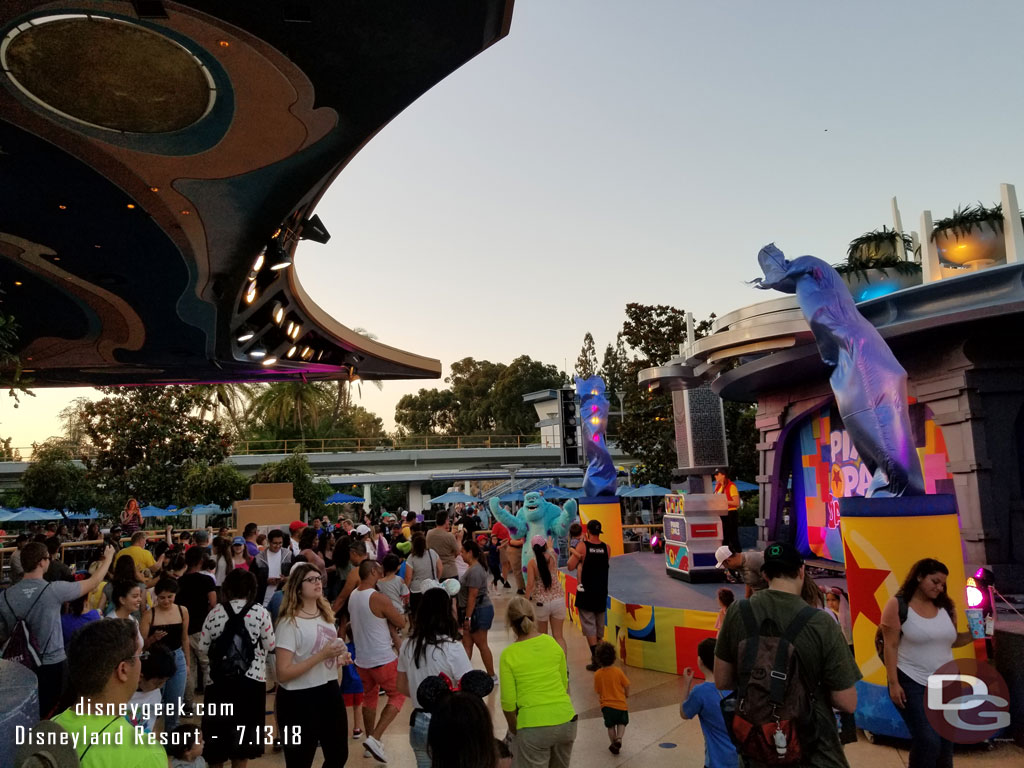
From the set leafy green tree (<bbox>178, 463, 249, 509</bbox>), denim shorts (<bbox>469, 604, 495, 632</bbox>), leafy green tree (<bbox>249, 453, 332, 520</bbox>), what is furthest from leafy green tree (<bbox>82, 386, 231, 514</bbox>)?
denim shorts (<bbox>469, 604, 495, 632</bbox>)

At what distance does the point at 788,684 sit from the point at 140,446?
2298 cm

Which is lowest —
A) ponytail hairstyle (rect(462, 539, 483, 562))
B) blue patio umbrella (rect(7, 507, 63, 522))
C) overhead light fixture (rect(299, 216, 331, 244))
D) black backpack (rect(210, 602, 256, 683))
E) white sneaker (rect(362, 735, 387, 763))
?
white sneaker (rect(362, 735, 387, 763))

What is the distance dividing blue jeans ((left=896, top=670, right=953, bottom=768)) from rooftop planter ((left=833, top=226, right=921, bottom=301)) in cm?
959

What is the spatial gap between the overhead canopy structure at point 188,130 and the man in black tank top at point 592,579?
4.93m

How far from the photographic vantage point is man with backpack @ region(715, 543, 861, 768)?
3133 millimetres

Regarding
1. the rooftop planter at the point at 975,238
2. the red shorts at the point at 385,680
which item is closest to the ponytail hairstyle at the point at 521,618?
the red shorts at the point at 385,680

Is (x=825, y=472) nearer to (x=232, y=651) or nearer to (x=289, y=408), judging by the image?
(x=232, y=651)

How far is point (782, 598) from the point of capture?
3.36 m

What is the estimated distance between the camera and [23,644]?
5.11 meters

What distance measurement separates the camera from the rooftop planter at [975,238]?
1117 cm

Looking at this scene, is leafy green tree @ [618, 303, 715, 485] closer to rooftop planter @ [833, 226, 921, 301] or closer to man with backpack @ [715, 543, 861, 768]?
rooftop planter @ [833, 226, 921, 301]

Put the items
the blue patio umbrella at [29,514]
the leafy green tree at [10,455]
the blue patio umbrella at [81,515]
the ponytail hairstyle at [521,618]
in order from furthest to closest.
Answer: the leafy green tree at [10,455] → the blue patio umbrella at [81,515] → the blue patio umbrella at [29,514] → the ponytail hairstyle at [521,618]

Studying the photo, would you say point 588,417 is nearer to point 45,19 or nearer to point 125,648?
point 45,19

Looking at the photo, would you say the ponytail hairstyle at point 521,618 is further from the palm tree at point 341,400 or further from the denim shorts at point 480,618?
the palm tree at point 341,400
